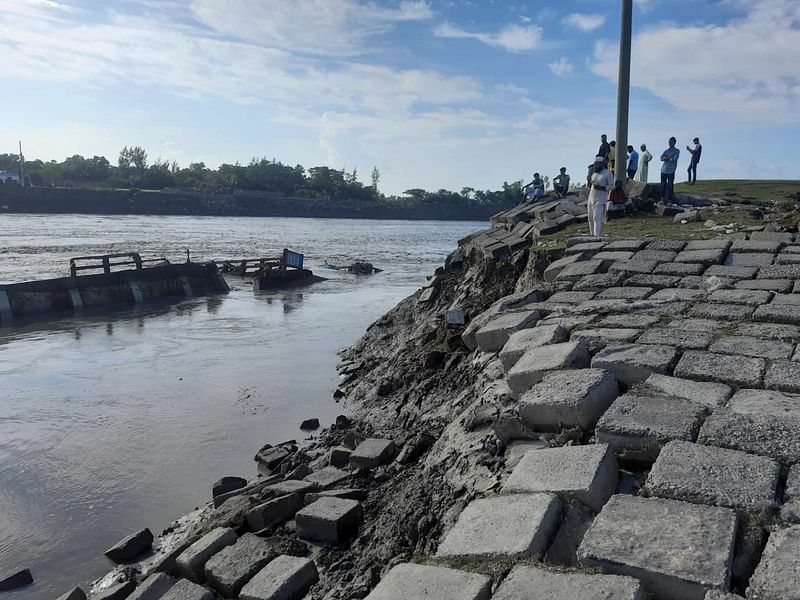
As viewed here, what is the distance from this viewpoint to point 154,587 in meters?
4.20

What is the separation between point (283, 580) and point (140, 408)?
20.1 ft

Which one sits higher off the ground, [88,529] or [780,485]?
[780,485]

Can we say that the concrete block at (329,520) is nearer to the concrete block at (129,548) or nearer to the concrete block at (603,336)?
the concrete block at (129,548)

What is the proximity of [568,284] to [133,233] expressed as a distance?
154 ft

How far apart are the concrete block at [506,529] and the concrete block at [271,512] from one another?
2.28m

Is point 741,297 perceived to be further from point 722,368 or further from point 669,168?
point 669,168

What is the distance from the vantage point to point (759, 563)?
2.15 meters

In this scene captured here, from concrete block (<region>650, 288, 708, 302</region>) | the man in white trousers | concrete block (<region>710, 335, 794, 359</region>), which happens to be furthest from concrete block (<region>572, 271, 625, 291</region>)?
the man in white trousers

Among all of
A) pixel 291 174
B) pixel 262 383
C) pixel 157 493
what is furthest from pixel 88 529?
pixel 291 174

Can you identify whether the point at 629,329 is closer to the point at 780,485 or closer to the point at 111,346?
the point at 780,485

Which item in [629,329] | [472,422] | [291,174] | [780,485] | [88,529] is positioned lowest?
[88,529]

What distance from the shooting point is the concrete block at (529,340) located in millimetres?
4488

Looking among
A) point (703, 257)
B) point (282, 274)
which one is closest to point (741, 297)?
point (703, 257)

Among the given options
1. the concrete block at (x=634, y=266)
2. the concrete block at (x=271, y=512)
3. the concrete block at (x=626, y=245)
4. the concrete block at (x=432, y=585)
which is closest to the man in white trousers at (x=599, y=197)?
the concrete block at (x=626, y=245)
